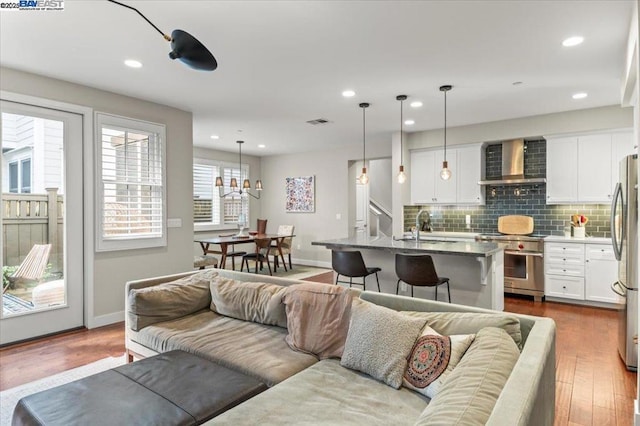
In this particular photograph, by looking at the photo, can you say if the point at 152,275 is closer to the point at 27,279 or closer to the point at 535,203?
the point at 27,279

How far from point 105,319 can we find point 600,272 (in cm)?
617

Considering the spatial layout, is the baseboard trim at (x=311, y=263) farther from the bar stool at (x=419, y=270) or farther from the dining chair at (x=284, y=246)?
the bar stool at (x=419, y=270)

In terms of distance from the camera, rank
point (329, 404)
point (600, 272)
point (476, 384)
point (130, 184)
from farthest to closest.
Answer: point (600, 272)
point (130, 184)
point (329, 404)
point (476, 384)

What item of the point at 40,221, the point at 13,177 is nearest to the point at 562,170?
the point at 40,221

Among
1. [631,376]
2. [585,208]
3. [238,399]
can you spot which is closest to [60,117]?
[238,399]

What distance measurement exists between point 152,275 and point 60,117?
2049 mm

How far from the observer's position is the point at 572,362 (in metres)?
3.20

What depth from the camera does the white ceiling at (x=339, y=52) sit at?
8.53 ft

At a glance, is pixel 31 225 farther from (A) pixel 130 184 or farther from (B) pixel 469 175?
(B) pixel 469 175

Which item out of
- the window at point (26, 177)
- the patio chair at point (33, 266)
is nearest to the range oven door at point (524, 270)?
the patio chair at point (33, 266)

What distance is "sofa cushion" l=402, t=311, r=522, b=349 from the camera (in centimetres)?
182

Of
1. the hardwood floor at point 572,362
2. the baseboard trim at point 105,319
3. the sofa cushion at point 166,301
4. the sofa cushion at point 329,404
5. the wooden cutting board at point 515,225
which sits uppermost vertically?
the wooden cutting board at point 515,225

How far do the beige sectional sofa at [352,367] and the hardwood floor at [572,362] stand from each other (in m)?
0.90

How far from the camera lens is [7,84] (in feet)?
11.6
